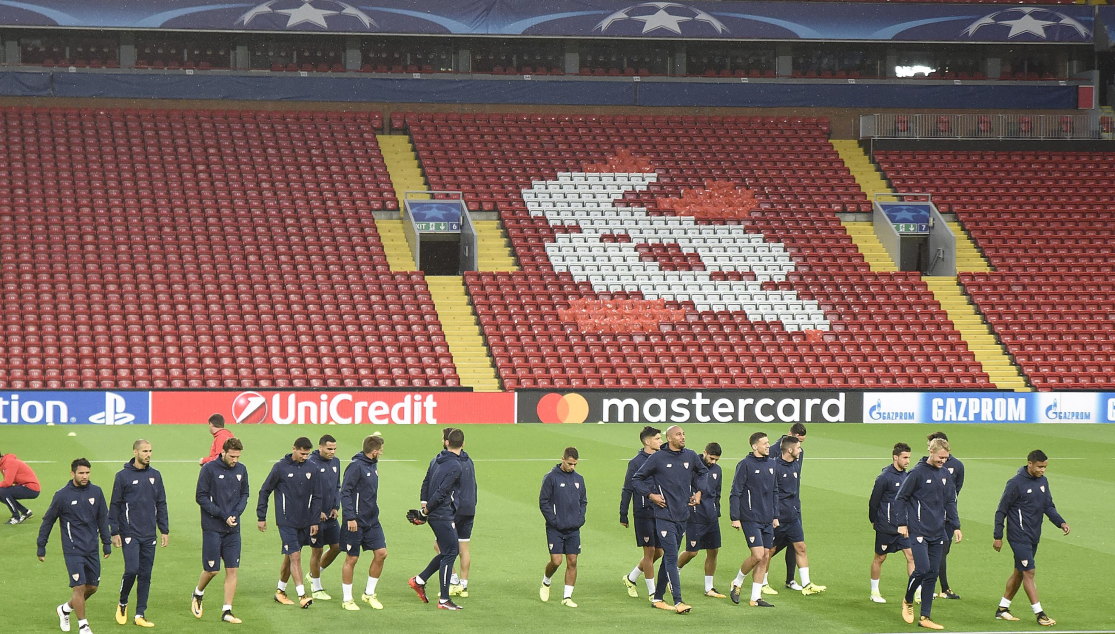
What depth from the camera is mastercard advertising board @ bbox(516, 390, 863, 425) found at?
3091cm

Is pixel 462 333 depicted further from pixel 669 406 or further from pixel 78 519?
pixel 78 519

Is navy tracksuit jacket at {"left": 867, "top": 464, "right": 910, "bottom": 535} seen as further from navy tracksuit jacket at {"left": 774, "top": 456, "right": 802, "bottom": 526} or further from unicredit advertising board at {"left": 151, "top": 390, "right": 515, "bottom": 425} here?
unicredit advertising board at {"left": 151, "top": 390, "right": 515, "bottom": 425}

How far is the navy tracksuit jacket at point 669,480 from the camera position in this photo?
12.5 m

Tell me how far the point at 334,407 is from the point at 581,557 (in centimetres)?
1548

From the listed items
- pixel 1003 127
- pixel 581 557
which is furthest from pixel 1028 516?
pixel 1003 127

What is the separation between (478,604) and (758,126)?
33309 millimetres

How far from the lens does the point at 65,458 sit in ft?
75.7

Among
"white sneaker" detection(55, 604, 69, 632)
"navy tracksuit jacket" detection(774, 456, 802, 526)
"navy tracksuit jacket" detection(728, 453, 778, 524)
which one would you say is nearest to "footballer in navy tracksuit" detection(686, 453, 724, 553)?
"navy tracksuit jacket" detection(728, 453, 778, 524)

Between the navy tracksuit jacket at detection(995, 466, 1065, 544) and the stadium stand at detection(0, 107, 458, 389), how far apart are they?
20.3 metres

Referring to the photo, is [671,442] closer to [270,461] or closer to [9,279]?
[270,461]

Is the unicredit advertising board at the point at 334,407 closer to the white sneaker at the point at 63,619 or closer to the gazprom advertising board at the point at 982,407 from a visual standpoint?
the gazprom advertising board at the point at 982,407

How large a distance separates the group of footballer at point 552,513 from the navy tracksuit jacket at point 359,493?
13mm

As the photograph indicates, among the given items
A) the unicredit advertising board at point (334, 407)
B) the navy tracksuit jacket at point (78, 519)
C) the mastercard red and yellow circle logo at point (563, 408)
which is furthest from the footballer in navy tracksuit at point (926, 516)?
the unicredit advertising board at point (334, 407)

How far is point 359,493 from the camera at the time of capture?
40.6 feet
